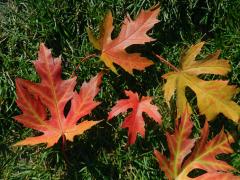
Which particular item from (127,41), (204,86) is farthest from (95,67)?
(204,86)

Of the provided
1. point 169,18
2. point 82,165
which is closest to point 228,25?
point 169,18

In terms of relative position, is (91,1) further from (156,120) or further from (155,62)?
(156,120)

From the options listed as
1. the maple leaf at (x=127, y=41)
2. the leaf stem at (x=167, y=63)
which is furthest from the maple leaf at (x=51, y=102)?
the leaf stem at (x=167, y=63)

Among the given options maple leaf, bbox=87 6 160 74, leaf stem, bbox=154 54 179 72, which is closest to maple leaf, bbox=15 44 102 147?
maple leaf, bbox=87 6 160 74

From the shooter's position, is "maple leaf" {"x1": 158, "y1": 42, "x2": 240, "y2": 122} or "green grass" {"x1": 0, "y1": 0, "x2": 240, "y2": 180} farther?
"green grass" {"x1": 0, "y1": 0, "x2": 240, "y2": 180}

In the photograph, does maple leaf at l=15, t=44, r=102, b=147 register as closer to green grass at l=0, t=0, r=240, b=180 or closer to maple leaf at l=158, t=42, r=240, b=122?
green grass at l=0, t=0, r=240, b=180

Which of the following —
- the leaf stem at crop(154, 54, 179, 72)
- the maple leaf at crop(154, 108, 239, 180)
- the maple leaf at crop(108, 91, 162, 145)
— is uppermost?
the leaf stem at crop(154, 54, 179, 72)

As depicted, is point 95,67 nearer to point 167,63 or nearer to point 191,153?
point 167,63

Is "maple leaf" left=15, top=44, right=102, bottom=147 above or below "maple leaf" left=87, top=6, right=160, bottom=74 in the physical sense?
below
